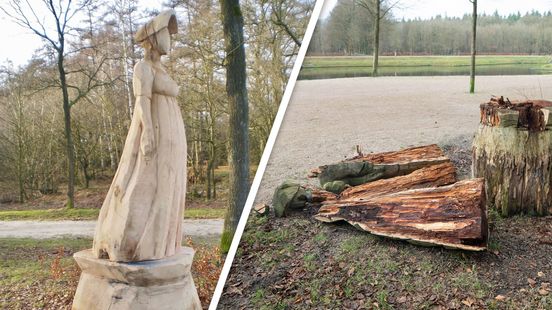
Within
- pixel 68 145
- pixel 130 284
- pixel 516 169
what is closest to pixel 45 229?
pixel 68 145

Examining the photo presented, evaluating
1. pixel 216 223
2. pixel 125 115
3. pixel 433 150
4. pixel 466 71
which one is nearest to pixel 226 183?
pixel 216 223

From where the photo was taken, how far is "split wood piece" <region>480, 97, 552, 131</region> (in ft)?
6.45

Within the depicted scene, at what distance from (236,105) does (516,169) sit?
120 cm

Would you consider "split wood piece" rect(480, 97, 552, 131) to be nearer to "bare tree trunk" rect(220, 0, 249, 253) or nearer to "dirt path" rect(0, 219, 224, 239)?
"bare tree trunk" rect(220, 0, 249, 253)

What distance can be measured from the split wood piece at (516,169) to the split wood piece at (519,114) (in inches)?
0.9

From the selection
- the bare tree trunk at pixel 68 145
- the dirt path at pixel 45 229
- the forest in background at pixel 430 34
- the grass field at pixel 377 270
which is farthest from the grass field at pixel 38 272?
the forest in background at pixel 430 34

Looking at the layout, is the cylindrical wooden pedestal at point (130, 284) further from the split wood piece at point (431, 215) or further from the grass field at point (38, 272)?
the split wood piece at point (431, 215)

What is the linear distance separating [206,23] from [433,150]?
3.73ft

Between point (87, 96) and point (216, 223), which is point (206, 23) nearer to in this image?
point (87, 96)

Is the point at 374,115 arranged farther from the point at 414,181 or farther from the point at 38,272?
the point at 38,272

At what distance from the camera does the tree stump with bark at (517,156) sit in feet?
6.49

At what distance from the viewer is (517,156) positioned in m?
2.00

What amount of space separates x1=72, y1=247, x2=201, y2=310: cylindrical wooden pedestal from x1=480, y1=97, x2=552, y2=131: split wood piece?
1.31m

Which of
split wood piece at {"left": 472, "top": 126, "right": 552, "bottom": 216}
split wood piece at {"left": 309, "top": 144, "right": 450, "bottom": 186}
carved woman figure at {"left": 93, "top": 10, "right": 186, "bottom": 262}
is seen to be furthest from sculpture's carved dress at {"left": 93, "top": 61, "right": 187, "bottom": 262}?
split wood piece at {"left": 472, "top": 126, "right": 552, "bottom": 216}
